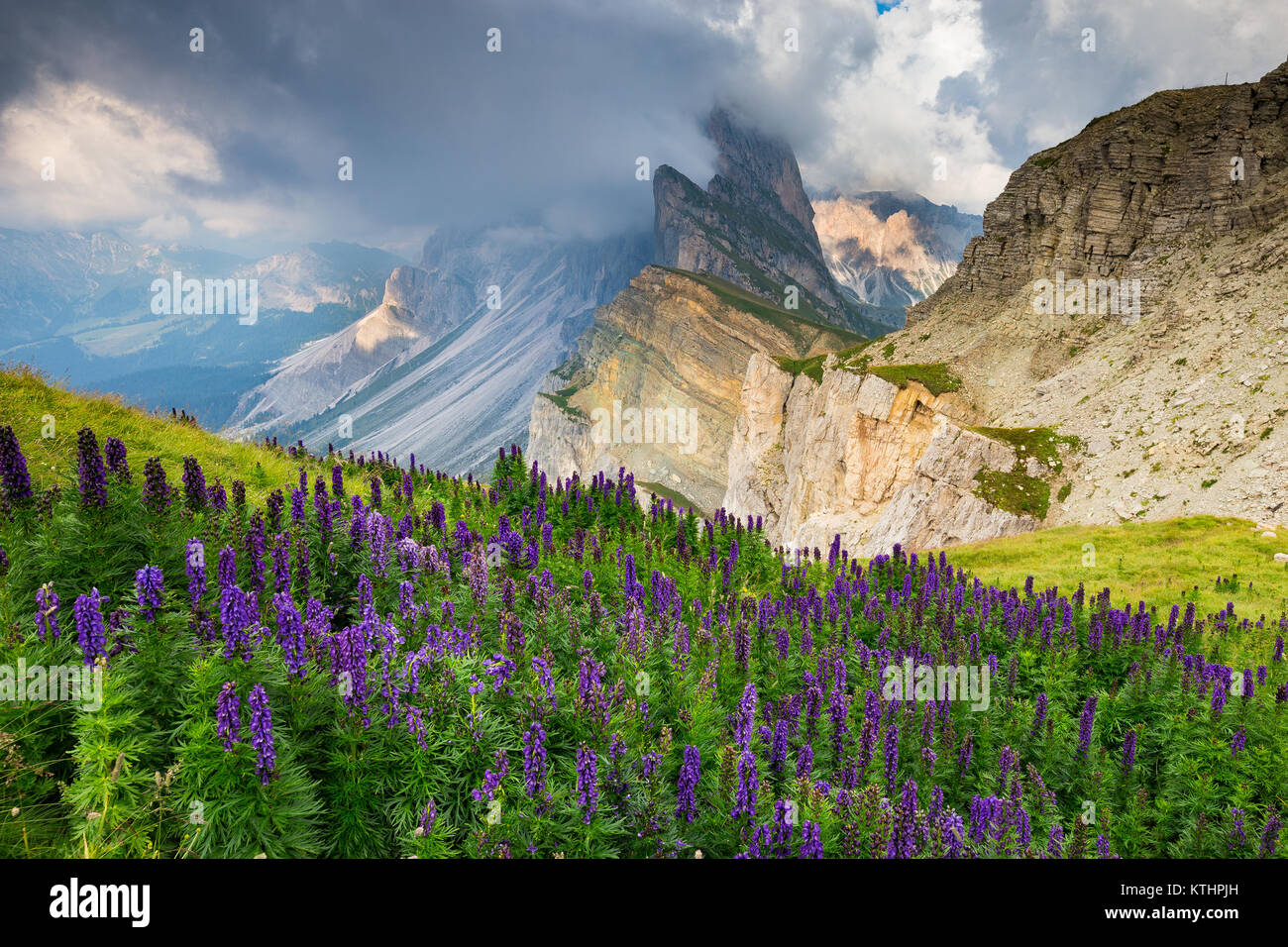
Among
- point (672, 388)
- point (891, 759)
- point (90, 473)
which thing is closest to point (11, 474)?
point (90, 473)

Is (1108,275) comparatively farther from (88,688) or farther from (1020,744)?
(88,688)

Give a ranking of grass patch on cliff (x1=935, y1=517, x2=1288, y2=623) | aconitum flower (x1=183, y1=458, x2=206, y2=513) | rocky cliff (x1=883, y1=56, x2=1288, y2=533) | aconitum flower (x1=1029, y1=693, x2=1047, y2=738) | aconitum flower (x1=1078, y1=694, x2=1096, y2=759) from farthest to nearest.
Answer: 1. rocky cliff (x1=883, y1=56, x2=1288, y2=533)
2. grass patch on cliff (x1=935, y1=517, x2=1288, y2=623)
3. aconitum flower (x1=1029, y1=693, x2=1047, y2=738)
4. aconitum flower (x1=1078, y1=694, x2=1096, y2=759)
5. aconitum flower (x1=183, y1=458, x2=206, y2=513)

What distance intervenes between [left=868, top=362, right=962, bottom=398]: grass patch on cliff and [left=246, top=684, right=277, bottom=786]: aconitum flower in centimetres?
7220

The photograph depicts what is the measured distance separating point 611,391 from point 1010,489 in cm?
15309

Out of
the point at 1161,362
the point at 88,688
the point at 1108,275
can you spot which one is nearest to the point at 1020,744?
the point at 88,688

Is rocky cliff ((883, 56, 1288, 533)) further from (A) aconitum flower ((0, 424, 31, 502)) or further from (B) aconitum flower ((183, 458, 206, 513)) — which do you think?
(A) aconitum flower ((0, 424, 31, 502))

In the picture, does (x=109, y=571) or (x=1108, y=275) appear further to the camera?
(x=1108, y=275)

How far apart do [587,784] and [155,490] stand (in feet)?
17.1

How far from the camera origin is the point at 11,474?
5.42 metres

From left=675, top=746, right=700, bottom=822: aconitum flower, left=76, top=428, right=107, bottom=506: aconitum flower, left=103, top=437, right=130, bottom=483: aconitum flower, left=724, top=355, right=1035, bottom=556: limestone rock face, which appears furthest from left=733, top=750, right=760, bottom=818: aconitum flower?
left=724, top=355, right=1035, bottom=556: limestone rock face

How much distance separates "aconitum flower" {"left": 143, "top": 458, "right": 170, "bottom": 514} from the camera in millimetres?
5840

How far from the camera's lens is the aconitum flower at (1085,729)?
25.0 ft

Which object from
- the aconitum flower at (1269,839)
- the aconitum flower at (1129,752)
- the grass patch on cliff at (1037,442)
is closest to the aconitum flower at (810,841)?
the aconitum flower at (1269,839)
